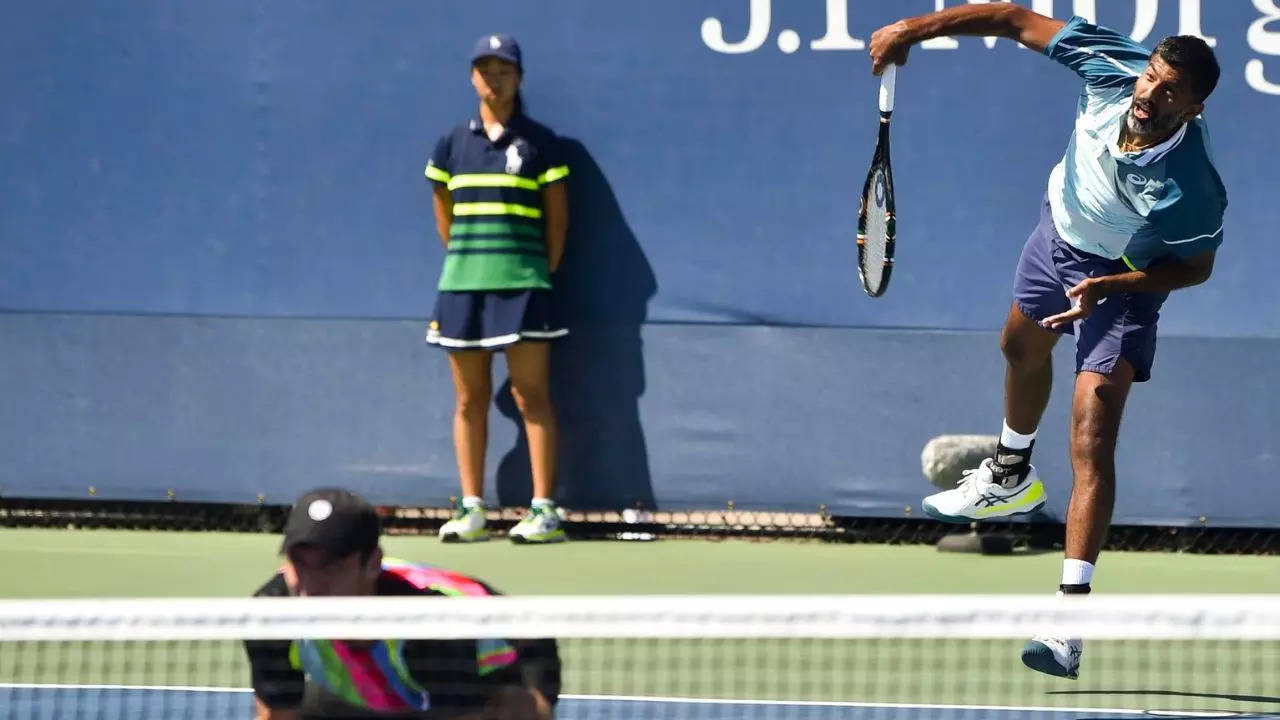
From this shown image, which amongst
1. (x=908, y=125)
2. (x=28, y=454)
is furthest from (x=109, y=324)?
(x=908, y=125)

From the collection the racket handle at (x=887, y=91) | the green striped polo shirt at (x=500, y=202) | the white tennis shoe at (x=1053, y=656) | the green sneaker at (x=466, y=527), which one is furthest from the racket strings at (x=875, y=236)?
the green sneaker at (x=466, y=527)

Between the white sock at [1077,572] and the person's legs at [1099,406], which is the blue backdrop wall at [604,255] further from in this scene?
the white sock at [1077,572]

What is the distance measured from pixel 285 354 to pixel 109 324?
725 mm

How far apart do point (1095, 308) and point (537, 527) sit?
2856mm

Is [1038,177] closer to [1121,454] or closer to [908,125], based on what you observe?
[908,125]

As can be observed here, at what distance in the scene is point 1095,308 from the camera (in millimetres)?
5258

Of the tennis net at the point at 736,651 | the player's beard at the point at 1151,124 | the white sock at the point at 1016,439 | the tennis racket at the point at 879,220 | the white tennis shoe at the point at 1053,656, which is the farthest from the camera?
the white sock at the point at 1016,439

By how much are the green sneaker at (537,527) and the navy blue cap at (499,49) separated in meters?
1.66

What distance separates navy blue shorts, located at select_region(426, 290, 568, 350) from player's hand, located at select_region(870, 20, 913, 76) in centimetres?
242

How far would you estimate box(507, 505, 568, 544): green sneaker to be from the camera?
7.50 meters

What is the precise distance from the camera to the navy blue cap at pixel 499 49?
7203 millimetres

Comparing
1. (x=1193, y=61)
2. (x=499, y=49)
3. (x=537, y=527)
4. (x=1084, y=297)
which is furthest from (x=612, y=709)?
(x=499, y=49)

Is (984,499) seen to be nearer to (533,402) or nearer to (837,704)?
(837,704)

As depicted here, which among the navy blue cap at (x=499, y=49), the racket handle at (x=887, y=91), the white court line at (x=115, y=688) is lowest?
the white court line at (x=115, y=688)
